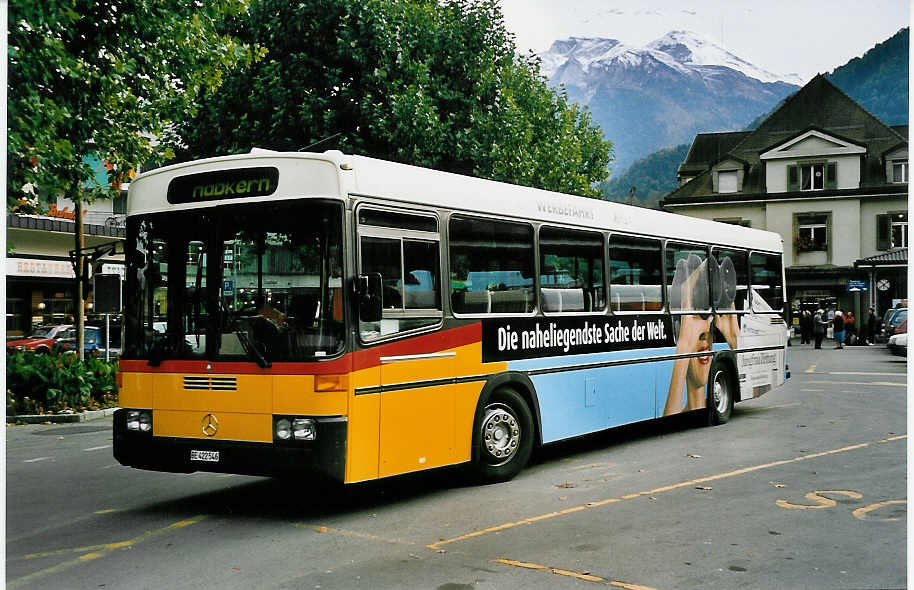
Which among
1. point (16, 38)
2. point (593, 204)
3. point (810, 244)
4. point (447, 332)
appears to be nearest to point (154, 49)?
point (16, 38)

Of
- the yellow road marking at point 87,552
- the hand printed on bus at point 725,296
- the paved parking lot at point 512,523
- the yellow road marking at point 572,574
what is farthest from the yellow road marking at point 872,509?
the hand printed on bus at point 725,296

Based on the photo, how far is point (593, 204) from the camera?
36.8ft

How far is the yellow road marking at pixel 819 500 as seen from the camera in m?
7.83

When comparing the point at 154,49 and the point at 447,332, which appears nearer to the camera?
the point at 447,332

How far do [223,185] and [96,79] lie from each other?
761 cm

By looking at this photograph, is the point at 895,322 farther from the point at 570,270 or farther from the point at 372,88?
the point at 570,270

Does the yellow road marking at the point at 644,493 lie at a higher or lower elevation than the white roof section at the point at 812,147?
lower

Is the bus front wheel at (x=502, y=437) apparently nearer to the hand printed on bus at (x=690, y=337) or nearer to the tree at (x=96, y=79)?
the hand printed on bus at (x=690, y=337)

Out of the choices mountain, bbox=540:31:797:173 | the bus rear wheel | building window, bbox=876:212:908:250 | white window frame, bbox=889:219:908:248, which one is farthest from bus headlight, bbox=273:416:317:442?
building window, bbox=876:212:908:250

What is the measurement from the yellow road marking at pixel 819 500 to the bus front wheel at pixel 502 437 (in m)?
2.53

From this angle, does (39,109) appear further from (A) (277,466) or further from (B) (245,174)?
(A) (277,466)

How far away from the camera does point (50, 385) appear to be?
1716 cm

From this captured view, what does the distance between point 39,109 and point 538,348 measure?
6921 millimetres

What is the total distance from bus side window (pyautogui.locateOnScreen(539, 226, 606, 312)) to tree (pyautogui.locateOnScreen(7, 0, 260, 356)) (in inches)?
250
